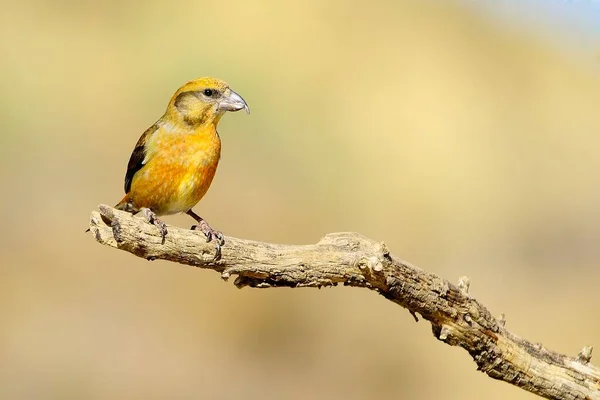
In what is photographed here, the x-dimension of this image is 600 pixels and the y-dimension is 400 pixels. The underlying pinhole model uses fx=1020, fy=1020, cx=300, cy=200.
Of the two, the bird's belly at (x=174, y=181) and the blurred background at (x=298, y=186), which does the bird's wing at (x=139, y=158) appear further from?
the blurred background at (x=298, y=186)

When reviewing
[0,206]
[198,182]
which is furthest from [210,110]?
[0,206]

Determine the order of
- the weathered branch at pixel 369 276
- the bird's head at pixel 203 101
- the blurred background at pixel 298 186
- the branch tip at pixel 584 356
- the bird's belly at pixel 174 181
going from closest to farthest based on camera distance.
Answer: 1. the weathered branch at pixel 369 276
2. the branch tip at pixel 584 356
3. the bird's belly at pixel 174 181
4. the bird's head at pixel 203 101
5. the blurred background at pixel 298 186

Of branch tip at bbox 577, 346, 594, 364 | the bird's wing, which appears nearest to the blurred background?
the bird's wing

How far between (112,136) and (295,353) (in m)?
4.34

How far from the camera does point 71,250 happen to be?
500 inches

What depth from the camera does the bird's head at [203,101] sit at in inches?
250

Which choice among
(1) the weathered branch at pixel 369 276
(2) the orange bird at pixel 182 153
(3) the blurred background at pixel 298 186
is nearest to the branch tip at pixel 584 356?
(1) the weathered branch at pixel 369 276

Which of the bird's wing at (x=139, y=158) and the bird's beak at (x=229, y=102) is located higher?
the bird's beak at (x=229, y=102)

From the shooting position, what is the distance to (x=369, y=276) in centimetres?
492

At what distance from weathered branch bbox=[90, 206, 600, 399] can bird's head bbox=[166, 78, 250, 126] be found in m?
1.56

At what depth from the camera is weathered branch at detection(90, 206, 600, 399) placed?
188 inches

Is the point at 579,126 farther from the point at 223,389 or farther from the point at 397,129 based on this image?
the point at 223,389

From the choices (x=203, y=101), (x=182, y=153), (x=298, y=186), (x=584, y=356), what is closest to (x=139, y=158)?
(x=182, y=153)

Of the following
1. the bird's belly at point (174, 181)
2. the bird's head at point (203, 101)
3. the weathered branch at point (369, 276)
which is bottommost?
the weathered branch at point (369, 276)
